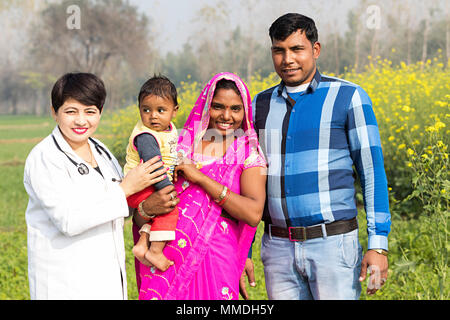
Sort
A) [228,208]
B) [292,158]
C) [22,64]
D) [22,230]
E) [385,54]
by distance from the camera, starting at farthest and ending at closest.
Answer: [22,64] → [385,54] → [22,230] → [292,158] → [228,208]

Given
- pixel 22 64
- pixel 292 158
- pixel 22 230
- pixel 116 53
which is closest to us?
pixel 292 158

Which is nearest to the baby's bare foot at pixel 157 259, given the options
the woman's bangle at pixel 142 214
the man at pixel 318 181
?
the woman's bangle at pixel 142 214

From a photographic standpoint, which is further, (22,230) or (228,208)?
(22,230)

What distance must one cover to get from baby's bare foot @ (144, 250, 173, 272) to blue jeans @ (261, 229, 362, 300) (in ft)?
1.79

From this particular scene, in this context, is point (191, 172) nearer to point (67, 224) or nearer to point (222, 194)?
point (222, 194)

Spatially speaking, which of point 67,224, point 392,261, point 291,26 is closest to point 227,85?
point 291,26

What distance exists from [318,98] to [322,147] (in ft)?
0.81

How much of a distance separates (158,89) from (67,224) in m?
0.74

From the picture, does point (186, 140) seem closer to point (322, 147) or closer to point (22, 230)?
point (322, 147)

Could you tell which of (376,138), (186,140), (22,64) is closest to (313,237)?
(376,138)

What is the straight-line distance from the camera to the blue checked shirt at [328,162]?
221 centimetres

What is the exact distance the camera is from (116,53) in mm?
24891

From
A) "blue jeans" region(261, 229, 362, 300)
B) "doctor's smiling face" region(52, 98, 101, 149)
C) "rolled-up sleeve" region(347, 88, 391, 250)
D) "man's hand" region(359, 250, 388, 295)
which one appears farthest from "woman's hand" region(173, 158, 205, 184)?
"man's hand" region(359, 250, 388, 295)

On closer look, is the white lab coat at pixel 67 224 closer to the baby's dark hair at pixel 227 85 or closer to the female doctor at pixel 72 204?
the female doctor at pixel 72 204
